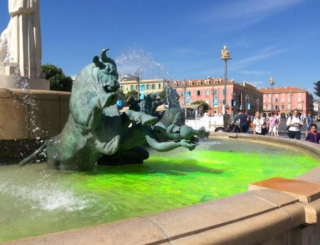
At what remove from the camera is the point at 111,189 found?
3.64 metres

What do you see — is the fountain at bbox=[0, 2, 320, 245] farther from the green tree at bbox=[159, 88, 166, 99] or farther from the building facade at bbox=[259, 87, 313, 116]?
the building facade at bbox=[259, 87, 313, 116]

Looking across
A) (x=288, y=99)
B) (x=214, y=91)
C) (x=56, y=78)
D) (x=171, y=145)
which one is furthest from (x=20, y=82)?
(x=288, y=99)

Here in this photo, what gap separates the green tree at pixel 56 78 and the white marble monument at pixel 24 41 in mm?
35945

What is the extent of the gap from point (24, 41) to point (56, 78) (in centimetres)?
3728

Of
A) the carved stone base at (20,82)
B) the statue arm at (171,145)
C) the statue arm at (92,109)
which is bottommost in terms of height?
the statue arm at (171,145)

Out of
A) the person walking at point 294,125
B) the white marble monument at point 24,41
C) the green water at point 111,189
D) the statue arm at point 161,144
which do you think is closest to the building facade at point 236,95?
the person walking at point 294,125

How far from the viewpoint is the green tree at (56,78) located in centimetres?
4270

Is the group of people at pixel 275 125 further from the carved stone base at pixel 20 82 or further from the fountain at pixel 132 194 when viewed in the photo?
the carved stone base at pixel 20 82

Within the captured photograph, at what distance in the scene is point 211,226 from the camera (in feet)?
5.39

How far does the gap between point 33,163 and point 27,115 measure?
0.76 meters

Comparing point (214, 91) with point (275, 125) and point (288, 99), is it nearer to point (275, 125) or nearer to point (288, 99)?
point (288, 99)

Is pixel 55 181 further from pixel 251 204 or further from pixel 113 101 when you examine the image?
pixel 251 204

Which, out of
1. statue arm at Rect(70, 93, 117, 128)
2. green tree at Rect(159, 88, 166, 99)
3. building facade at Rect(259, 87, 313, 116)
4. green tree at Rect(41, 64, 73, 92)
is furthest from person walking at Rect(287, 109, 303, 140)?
building facade at Rect(259, 87, 313, 116)

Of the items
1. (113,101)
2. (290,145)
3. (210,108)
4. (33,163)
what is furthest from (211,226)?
(210,108)
